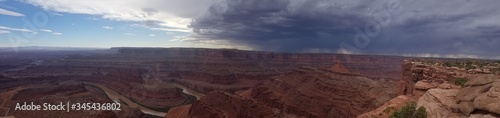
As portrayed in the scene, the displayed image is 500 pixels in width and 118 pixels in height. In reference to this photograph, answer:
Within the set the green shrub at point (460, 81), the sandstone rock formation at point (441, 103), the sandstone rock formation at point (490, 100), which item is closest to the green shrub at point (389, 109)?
the sandstone rock formation at point (441, 103)

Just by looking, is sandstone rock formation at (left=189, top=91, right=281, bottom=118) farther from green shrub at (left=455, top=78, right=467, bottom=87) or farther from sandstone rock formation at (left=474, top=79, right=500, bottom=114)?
sandstone rock formation at (left=474, top=79, right=500, bottom=114)

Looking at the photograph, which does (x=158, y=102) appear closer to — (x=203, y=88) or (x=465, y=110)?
(x=203, y=88)

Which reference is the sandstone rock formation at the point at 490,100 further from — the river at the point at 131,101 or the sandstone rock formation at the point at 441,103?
the river at the point at 131,101

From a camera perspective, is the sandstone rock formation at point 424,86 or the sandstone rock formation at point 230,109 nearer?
the sandstone rock formation at point 424,86

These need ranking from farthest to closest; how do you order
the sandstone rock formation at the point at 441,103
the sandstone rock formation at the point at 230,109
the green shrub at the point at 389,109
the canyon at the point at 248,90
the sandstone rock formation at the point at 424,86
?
the sandstone rock formation at the point at 230,109 < the canyon at the point at 248,90 < the sandstone rock formation at the point at 424,86 < the green shrub at the point at 389,109 < the sandstone rock formation at the point at 441,103

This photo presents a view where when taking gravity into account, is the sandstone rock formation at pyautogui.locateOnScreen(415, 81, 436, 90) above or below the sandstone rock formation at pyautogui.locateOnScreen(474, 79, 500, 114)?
below

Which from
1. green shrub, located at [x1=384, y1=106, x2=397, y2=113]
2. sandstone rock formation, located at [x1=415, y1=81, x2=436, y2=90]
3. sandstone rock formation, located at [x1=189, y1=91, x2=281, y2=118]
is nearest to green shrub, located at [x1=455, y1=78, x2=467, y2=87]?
sandstone rock formation, located at [x1=415, y1=81, x2=436, y2=90]

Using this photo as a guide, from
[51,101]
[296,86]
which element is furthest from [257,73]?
[51,101]

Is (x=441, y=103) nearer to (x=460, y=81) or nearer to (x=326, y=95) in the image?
(x=460, y=81)

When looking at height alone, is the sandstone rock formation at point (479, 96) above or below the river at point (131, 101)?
above

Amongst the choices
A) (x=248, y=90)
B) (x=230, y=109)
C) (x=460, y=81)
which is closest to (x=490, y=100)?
(x=460, y=81)

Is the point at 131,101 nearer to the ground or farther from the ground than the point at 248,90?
nearer to the ground
